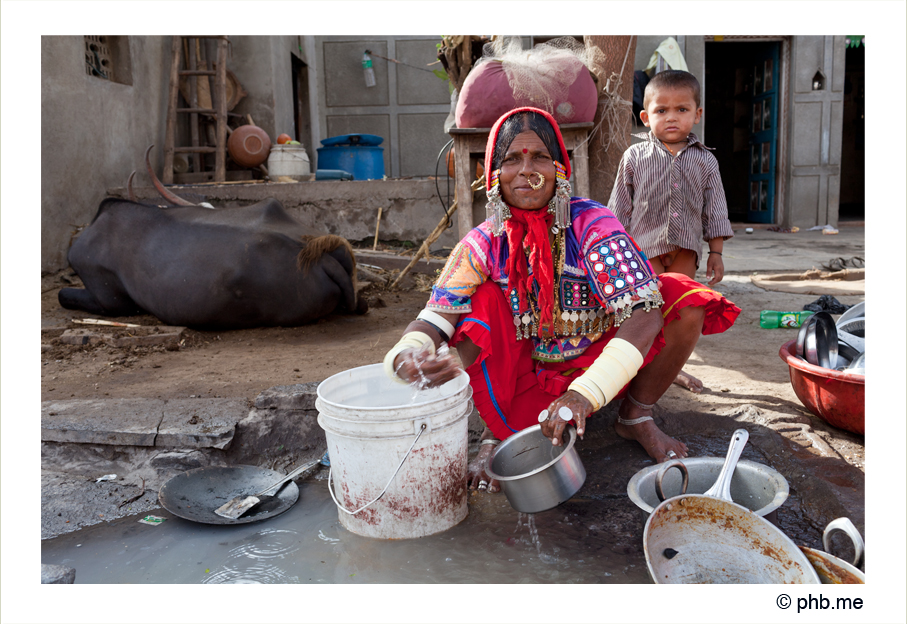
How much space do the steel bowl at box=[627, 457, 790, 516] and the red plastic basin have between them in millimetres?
487

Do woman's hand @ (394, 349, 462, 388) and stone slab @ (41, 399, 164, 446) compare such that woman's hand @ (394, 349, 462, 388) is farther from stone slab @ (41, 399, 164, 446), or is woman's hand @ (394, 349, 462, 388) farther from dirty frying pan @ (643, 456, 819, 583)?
stone slab @ (41, 399, 164, 446)

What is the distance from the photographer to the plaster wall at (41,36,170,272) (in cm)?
530

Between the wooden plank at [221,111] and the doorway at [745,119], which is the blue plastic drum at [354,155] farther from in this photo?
Answer: the doorway at [745,119]

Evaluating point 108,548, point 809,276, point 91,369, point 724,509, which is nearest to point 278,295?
point 91,369

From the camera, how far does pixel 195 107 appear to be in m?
7.72

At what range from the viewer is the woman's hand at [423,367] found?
1.83 meters

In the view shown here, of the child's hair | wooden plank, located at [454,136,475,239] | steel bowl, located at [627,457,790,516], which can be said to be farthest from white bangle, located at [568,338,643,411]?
wooden plank, located at [454,136,475,239]

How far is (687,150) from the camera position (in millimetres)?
2816

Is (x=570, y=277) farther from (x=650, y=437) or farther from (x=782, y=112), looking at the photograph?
(x=782, y=112)

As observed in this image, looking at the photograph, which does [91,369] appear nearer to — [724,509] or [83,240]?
[83,240]

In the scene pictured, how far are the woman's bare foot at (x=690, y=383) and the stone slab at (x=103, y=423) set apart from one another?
6.81ft

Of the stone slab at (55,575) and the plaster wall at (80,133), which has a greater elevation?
the plaster wall at (80,133)

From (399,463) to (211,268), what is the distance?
2676 millimetres

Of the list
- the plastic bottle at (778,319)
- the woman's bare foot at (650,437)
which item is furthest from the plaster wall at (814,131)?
the woman's bare foot at (650,437)
